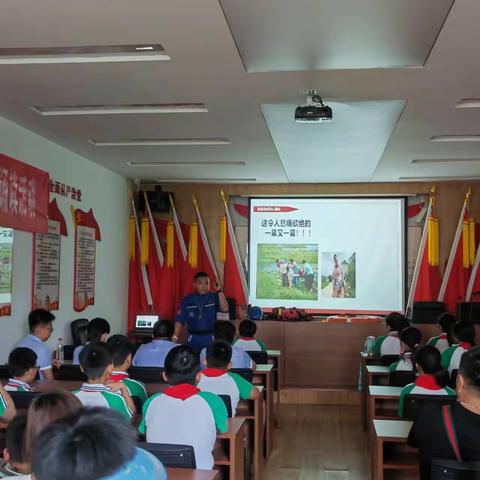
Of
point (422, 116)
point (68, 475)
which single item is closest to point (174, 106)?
point (422, 116)

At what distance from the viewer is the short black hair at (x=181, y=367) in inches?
130

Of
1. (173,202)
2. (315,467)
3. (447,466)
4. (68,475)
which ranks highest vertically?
A: (173,202)

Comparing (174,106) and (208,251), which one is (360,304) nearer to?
(208,251)

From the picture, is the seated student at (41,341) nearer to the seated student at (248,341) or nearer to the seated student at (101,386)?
the seated student at (101,386)

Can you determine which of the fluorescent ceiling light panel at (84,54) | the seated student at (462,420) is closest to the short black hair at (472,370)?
the seated student at (462,420)

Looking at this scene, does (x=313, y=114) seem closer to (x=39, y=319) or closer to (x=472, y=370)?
(x=472, y=370)

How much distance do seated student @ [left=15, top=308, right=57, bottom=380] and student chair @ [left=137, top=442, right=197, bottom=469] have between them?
264 cm

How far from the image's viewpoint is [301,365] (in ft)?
27.4

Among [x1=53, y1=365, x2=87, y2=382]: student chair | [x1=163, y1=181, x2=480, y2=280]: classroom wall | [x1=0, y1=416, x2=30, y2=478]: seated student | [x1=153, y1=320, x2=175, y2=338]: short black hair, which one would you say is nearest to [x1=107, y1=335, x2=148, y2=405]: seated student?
[x1=53, y1=365, x2=87, y2=382]: student chair

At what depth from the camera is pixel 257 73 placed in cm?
435

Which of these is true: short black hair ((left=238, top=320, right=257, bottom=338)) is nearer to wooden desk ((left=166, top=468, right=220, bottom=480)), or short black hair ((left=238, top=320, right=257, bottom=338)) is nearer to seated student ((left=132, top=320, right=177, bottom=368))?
seated student ((left=132, top=320, right=177, bottom=368))

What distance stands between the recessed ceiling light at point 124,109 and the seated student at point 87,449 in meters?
4.09

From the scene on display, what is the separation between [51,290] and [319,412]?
329 centimetres

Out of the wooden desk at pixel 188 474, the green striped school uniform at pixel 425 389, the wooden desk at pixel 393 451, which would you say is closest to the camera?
the wooden desk at pixel 188 474
